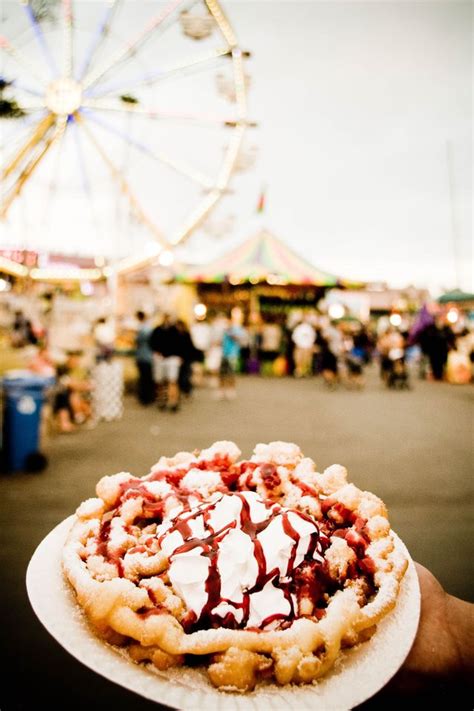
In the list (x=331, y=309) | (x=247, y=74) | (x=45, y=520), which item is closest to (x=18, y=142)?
(x=247, y=74)

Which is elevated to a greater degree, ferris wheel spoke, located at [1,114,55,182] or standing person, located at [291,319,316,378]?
ferris wheel spoke, located at [1,114,55,182]

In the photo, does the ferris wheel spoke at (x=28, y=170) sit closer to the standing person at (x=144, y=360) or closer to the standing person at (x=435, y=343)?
the standing person at (x=144, y=360)

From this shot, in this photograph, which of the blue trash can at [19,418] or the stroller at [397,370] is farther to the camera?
the stroller at [397,370]

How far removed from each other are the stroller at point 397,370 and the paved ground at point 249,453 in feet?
6.01

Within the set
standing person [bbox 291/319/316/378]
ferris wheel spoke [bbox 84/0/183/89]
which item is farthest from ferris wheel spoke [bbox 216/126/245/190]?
standing person [bbox 291/319/316/378]

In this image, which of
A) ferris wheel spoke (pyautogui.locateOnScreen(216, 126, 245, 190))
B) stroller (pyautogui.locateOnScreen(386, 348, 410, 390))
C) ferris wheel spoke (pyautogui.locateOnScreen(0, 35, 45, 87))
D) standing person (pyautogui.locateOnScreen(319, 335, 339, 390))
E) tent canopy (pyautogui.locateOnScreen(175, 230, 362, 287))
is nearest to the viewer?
ferris wheel spoke (pyautogui.locateOnScreen(0, 35, 45, 87))

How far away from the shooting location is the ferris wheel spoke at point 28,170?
7453mm

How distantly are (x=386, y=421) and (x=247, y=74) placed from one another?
6496 millimetres

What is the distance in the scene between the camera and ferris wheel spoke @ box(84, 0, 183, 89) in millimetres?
6819

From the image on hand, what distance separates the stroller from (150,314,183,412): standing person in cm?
683

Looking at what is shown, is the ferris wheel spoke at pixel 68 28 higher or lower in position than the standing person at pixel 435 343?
higher

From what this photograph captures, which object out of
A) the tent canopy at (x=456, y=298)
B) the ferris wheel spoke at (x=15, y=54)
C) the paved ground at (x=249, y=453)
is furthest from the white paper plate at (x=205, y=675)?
the tent canopy at (x=456, y=298)

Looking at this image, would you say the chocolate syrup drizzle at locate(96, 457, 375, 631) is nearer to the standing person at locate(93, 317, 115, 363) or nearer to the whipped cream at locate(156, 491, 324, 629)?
the whipped cream at locate(156, 491, 324, 629)

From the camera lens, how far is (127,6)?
6781mm
